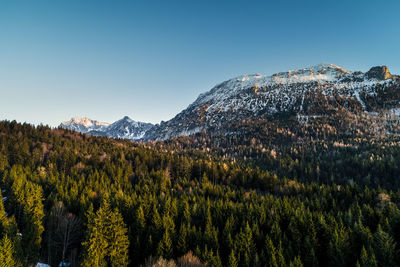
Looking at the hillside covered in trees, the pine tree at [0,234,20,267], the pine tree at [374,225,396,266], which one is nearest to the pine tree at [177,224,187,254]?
the hillside covered in trees

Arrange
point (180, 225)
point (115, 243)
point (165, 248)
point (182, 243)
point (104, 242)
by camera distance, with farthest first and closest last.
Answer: point (180, 225)
point (182, 243)
point (165, 248)
point (115, 243)
point (104, 242)

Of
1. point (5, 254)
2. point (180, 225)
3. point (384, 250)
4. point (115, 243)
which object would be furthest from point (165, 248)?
point (384, 250)

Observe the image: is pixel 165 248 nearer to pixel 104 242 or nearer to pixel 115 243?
pixel 115 243

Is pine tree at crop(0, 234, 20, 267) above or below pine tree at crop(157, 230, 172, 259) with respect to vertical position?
above

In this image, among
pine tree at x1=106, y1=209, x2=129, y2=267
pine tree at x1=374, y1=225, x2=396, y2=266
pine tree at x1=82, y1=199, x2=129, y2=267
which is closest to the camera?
pine tree at x1=82, y1=199, x2=129, y2=267

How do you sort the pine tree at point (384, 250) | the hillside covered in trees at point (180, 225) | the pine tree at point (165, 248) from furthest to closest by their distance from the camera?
the pine tree at point (165, 248) → the pine tree at point (384, 250) → the hillside covered in trees at point (180, 225)

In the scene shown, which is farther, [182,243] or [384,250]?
[182,243]

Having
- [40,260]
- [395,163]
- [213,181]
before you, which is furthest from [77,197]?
[395,163]

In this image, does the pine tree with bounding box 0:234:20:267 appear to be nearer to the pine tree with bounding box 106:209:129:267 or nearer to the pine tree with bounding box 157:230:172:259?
the pine tree with bounding box 106:209:129:267

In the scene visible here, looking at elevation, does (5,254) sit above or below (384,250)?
above

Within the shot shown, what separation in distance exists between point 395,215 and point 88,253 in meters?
68.9

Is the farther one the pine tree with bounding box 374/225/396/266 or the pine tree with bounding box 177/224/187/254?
the pine tree with bounding box 177/224/187/254

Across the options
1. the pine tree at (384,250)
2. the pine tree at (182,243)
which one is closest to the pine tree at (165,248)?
the pine tree at (182,243)

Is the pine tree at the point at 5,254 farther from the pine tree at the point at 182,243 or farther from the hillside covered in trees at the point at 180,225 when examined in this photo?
the pine tree at the point at 182,243
